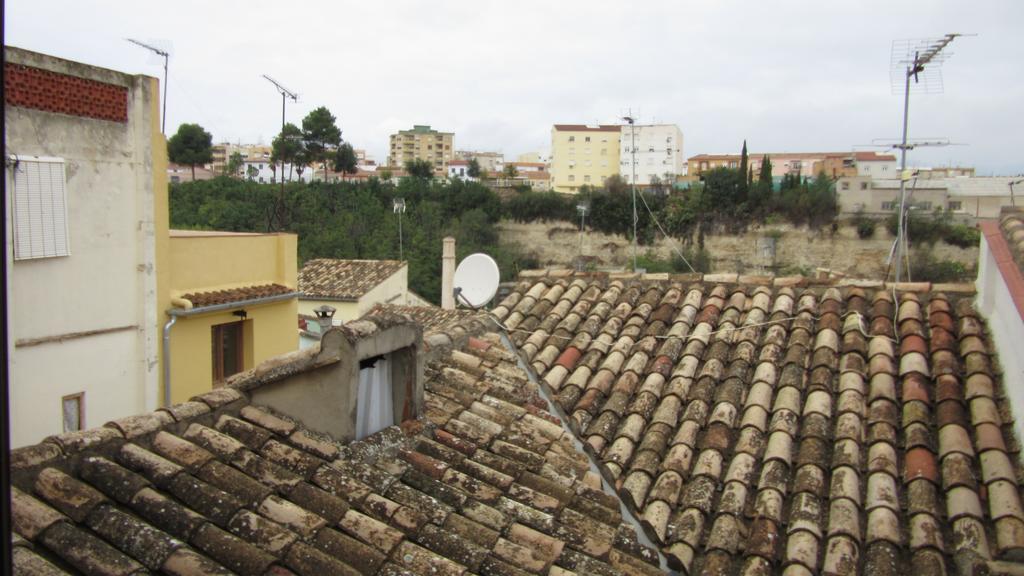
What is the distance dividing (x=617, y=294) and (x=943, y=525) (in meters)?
3.31

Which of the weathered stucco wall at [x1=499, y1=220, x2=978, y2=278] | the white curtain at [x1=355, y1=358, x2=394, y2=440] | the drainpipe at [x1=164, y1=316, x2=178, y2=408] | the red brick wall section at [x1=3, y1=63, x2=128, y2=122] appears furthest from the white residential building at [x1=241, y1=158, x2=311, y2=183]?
the white curtain at [x1=355, y1=358, x2=394, y2=440]

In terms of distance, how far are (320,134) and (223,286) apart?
39.5 meters

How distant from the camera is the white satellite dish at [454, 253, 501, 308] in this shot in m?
7.89

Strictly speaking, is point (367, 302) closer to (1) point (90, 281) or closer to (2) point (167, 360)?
(2) point (167, 360)

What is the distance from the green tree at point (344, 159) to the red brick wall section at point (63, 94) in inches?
1642

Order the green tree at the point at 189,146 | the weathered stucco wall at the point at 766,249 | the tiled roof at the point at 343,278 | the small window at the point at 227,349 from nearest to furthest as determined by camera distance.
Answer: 1. the small window at the point at 227,349
2. the tiled roof at the point at 343,278
3. the weathered stucco wall at the point at 766,249
4. the green tree at the point at 189,146

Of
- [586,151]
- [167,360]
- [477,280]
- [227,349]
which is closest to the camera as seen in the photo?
[477,280]

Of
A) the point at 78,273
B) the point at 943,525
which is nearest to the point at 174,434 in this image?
the point at 943,525

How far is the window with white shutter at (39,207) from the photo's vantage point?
29.3 feet

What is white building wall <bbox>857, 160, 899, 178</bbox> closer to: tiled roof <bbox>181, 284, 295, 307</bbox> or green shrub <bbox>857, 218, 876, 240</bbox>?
green shrub <bbox>857, 218, 876, 240</bbox>

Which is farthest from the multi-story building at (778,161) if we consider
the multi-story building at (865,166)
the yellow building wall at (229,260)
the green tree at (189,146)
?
the yellow building wall at (229,260)

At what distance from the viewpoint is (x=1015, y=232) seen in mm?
5090

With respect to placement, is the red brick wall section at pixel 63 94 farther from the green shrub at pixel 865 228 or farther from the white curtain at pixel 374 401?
the green shrub at pixel 865 228

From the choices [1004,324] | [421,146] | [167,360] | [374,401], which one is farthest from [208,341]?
[421,146]
